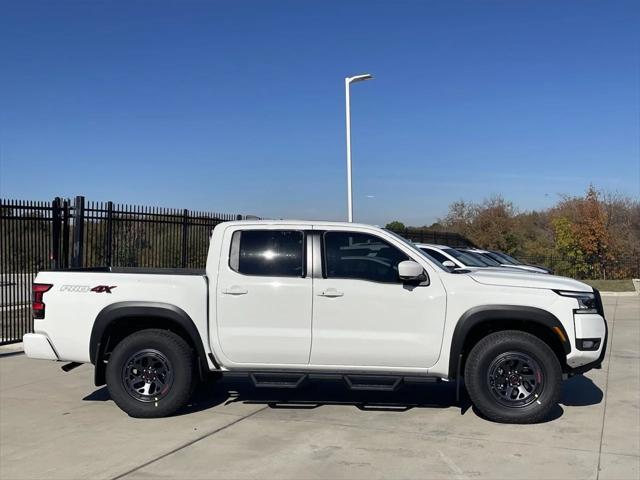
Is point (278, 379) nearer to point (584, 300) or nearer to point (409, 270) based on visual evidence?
point (409, 270)

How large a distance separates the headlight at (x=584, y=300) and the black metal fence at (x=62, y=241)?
8.07 m

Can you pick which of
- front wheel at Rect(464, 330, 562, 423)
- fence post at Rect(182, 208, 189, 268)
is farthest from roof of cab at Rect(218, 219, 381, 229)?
fence post at Rect(182, 208, 189, 268)

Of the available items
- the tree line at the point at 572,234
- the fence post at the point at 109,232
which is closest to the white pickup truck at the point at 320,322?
the fence post at the point at 109,232

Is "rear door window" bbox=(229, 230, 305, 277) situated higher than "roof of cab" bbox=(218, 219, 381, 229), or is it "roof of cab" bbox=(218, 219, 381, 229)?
"roof of cab" bbox=(218, 219, 381, 229)

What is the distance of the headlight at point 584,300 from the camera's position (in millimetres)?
5688

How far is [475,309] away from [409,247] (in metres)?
0.87

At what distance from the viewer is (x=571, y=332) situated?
220 inches

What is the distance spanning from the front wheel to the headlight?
49 centimetres

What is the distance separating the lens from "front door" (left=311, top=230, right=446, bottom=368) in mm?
5707

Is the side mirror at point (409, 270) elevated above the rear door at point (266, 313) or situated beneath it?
elevated above

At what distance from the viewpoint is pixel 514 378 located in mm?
5715

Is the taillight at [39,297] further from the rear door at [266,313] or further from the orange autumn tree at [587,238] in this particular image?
the orange autumn tree at [587,238]

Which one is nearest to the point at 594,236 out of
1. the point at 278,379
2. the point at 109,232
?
the point at 109,232

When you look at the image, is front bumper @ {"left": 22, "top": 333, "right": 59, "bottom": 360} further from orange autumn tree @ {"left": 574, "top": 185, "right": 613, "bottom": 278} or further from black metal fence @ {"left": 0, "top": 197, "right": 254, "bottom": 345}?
orange autumn tree @ {"left": 574, "top": 185, "right": 613, "bottom": 278}
